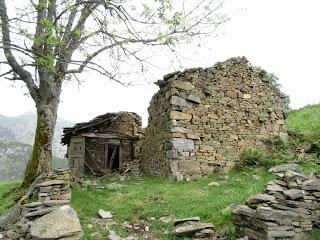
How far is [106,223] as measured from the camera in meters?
6.56

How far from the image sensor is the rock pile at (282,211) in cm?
511

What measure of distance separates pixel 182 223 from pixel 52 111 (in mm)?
6139

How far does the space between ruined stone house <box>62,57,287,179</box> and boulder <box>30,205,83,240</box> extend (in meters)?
5.09

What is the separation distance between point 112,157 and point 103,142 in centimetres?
96

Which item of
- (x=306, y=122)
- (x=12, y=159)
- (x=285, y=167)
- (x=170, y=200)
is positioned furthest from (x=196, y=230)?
(x=12, y=159)

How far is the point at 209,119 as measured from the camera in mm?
11578

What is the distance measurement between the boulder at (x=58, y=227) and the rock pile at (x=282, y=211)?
8.78 feet

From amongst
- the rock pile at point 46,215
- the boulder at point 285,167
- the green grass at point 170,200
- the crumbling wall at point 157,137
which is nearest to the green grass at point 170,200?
the green grass at point 170,200

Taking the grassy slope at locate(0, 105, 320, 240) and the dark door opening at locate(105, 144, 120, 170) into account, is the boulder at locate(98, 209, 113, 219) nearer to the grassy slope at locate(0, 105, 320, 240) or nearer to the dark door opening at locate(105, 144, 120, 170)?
the grassy slope at locate(0, 105, 320, 240)

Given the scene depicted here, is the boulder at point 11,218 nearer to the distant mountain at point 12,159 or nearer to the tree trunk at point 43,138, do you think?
the tree trunk at point 43,138

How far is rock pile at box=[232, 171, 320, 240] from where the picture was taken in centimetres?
511

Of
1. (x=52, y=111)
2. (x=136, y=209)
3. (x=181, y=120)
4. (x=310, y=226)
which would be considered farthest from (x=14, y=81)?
(x=310, y=226)

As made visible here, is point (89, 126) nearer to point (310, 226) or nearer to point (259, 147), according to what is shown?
point (259, 147)

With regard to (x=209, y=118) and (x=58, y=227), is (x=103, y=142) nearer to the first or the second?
(x=209, y=118)
